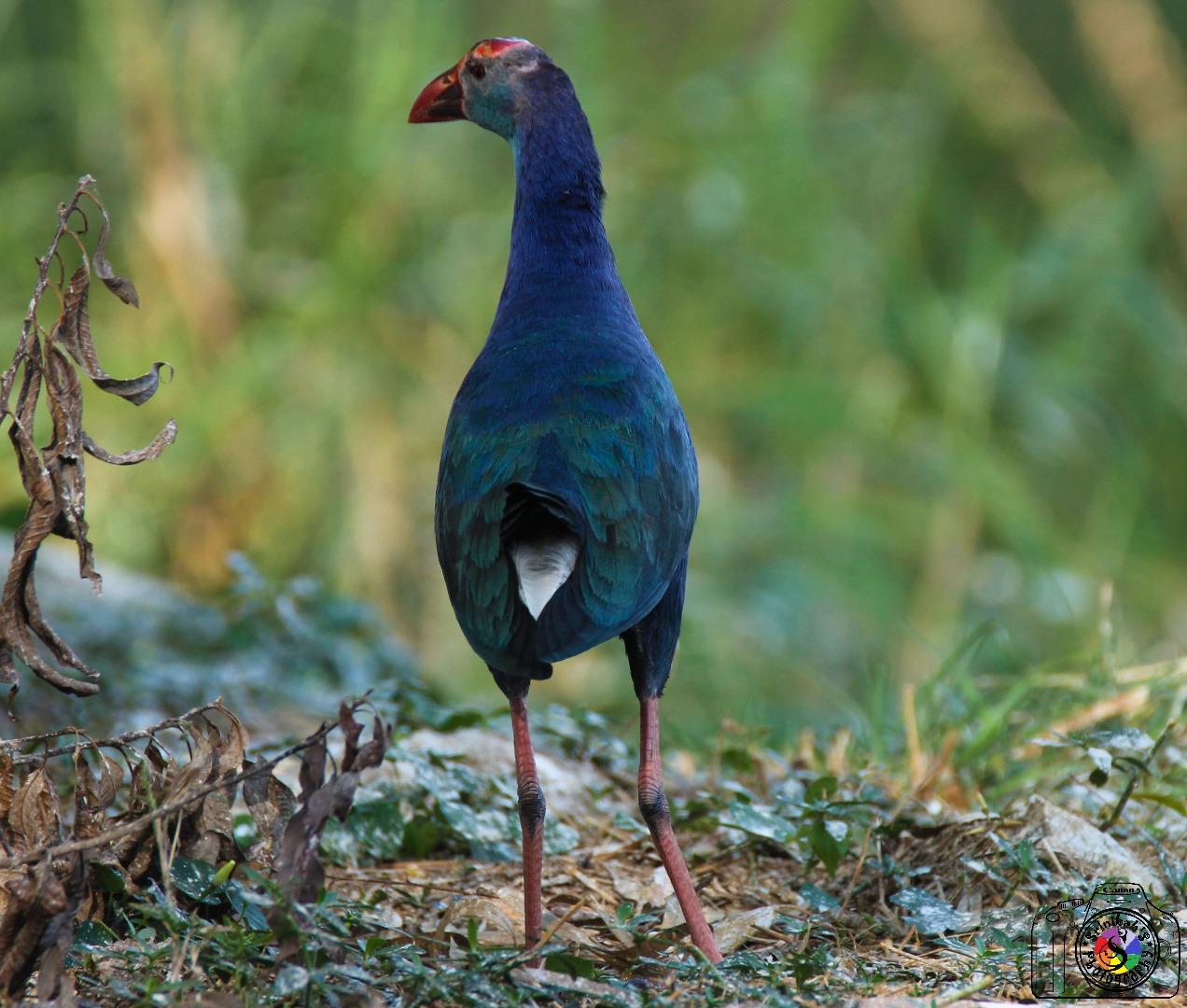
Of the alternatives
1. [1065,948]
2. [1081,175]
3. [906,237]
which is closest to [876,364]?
[906,237]

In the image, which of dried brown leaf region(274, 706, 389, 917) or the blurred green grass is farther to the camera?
the blurred green grass

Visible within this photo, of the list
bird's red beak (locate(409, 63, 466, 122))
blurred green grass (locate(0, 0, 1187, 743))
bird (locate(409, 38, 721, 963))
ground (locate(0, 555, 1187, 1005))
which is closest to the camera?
ground (locate(0, 555, 1187, 1005))

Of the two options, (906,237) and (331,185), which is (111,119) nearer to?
(331,185)

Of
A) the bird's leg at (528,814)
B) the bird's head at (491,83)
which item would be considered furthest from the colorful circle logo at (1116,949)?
the bird's head at (491,83)

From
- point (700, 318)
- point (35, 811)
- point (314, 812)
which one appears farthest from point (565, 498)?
point (700, 318)

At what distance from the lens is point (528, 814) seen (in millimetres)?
2543

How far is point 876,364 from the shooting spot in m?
5.87

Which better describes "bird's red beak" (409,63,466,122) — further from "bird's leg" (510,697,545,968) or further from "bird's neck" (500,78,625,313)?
"bird's leg" (510,697,545,968)

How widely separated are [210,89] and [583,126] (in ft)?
11.9

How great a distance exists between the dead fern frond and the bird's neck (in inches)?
35.0

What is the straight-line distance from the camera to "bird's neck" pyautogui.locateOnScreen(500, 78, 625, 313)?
283 centimetres

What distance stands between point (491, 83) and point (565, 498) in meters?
1.17

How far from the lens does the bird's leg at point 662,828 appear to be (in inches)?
95.2

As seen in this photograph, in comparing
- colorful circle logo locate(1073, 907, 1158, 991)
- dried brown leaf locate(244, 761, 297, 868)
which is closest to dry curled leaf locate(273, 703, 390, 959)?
dried brown leaf locate(244, 761, 297, 868)
